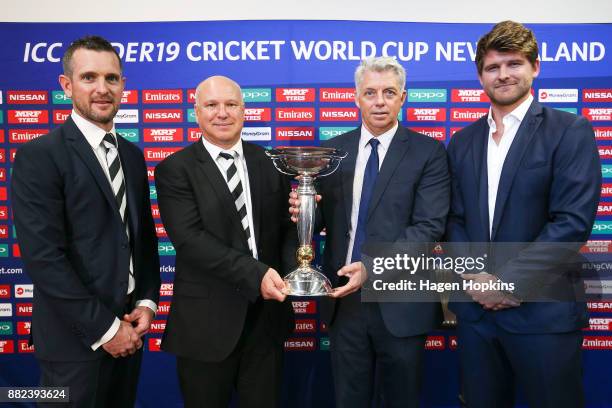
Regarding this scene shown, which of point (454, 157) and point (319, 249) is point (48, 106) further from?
point (454, 157)

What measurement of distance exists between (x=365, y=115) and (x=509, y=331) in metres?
1.09

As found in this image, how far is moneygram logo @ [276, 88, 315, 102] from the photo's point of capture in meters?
3.06

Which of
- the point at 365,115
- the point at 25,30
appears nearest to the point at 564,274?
the point at 365,115

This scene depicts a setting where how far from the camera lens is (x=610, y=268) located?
3082 mm

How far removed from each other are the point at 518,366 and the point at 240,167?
1.42 m

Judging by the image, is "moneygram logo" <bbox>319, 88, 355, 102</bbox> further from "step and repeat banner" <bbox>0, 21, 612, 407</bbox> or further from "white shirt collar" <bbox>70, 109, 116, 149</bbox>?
"white shirt collar" <bbox>70, 109, 116, 149</bbox>

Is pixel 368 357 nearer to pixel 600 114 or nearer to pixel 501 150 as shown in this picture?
pixel 501 150

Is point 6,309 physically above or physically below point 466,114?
below

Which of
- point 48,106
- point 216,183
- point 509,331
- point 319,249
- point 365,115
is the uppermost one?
point 48,106

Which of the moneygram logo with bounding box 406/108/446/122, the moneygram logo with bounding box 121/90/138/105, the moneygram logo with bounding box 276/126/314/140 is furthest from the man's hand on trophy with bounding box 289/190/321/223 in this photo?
the moneygram logo with bounding box 121/90/138/105

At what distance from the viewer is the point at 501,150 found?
2016 mm

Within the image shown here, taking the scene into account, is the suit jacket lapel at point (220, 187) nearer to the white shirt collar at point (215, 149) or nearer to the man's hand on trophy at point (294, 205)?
the white shirt collar at point (215, 149)

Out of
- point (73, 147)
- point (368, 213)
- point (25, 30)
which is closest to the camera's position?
point (73, 147)

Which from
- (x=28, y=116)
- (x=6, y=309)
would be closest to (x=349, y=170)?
(x=28, y=116)
